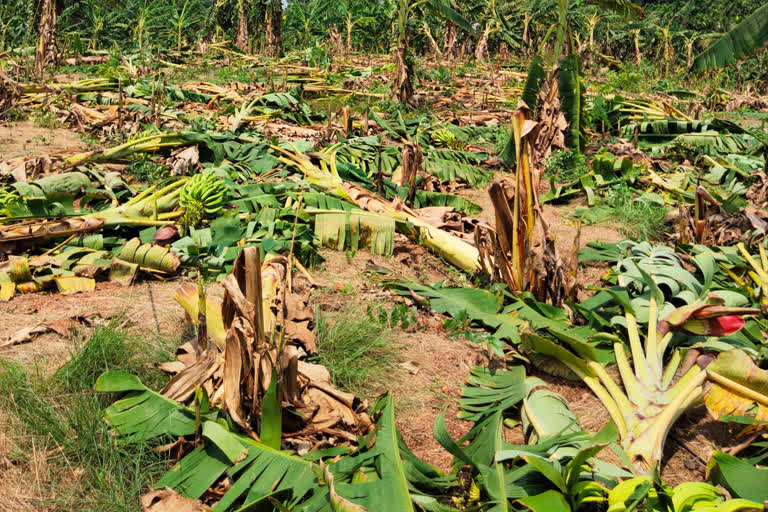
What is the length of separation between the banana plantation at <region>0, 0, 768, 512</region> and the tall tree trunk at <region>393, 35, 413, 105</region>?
94.9 inches

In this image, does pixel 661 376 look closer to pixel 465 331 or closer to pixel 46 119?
pixel 465 331

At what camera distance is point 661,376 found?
2.65 meters

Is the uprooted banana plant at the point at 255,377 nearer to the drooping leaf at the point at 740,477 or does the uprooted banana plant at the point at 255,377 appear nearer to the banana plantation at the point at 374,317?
the banana plantation at the point at 374,317

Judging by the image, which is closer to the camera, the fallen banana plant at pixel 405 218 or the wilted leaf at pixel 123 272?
the wilted leaf at pixel 123 272

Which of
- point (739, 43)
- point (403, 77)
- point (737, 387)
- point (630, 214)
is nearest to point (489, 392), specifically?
point (737, 387)

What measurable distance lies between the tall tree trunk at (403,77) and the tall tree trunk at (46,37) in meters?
6.03

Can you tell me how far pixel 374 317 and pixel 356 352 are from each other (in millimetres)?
525

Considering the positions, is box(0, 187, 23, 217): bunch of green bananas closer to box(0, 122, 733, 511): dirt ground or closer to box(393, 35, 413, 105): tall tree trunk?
box(0, 122, 733, 511): dirt ground

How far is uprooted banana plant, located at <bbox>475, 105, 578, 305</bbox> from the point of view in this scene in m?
3.30

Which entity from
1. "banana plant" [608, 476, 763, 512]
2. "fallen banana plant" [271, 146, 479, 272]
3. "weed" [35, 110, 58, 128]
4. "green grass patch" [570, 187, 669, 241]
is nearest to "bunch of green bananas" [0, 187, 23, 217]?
"fallen banana plant" [271, 146, 479, 272]

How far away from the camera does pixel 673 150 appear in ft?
24.4

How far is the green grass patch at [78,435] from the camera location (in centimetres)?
197

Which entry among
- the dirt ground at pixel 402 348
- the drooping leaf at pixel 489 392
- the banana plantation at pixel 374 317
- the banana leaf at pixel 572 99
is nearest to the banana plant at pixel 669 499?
the banana plantation at pixel 374 317

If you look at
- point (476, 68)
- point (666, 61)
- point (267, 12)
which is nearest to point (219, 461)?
point (476, 68)
